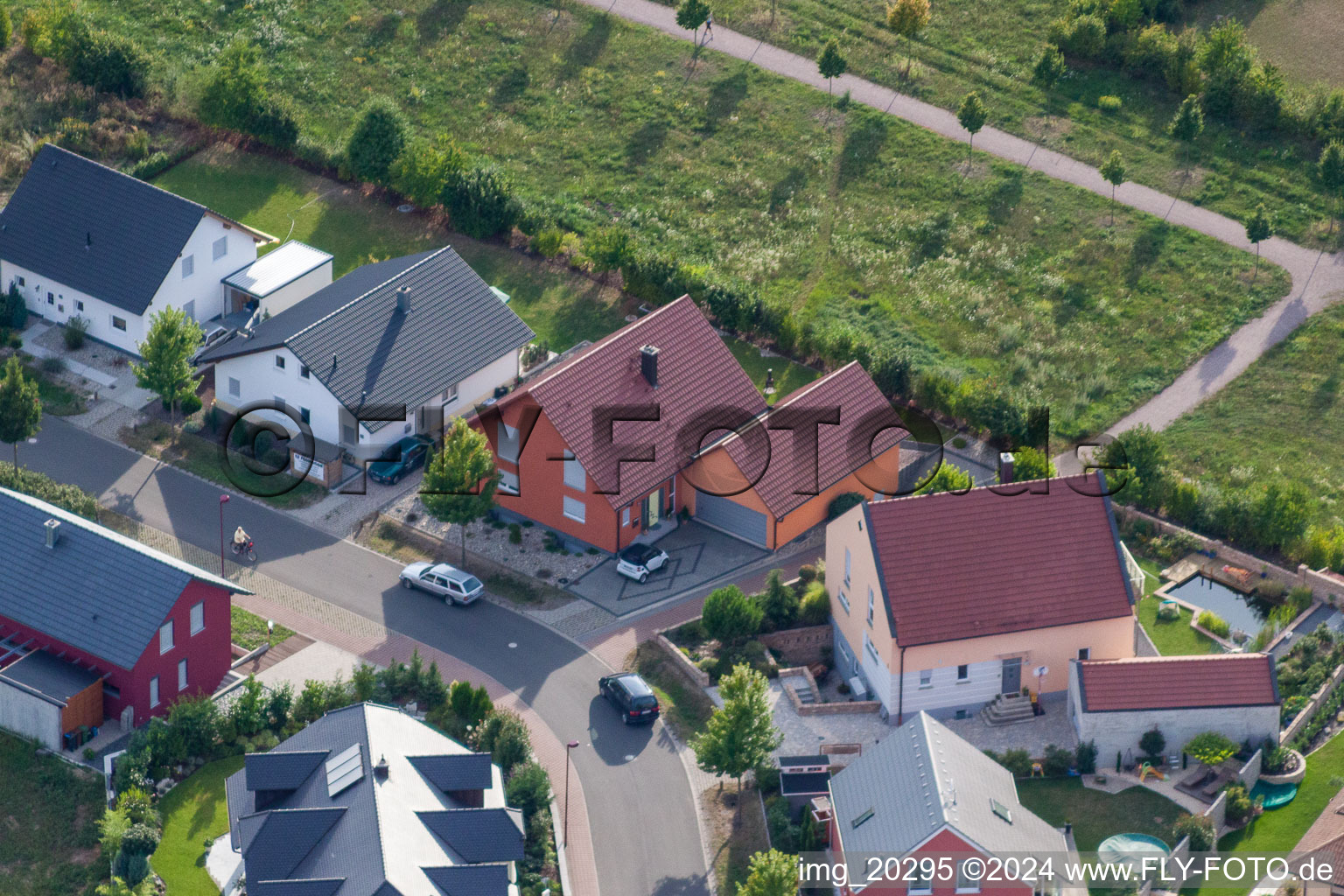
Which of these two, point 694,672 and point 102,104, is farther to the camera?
point 102,104

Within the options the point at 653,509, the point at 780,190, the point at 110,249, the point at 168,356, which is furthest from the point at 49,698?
the point at 780,190

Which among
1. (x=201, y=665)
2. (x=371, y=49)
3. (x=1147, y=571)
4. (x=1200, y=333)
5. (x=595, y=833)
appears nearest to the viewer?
(x=595, y=833)

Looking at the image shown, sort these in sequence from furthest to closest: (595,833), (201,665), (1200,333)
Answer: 1. (1200,333)
2. (201,665)
3. (595,833)

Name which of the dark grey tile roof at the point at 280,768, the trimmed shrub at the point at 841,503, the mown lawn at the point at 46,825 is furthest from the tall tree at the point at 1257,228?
the mown lawn at the point at 46,825

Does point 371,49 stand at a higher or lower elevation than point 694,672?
higher

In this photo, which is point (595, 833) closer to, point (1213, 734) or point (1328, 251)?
point (1213, 734)

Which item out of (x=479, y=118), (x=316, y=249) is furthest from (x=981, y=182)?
(x=316, y=249)

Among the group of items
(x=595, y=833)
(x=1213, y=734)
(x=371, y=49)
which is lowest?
(x=595, y=833)

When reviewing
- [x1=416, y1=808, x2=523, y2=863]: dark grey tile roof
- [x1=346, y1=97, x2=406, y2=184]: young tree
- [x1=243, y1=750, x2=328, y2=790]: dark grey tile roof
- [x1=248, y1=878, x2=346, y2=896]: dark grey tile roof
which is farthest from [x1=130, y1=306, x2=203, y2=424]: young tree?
[x1=248, y1=878, x2=346, y2=896]: dark grey tile roof
